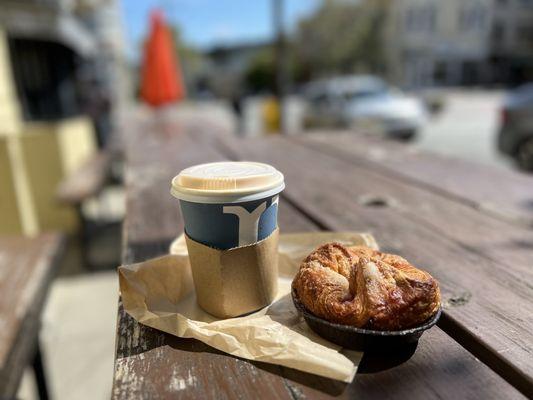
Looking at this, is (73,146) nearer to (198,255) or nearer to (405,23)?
(198,255)

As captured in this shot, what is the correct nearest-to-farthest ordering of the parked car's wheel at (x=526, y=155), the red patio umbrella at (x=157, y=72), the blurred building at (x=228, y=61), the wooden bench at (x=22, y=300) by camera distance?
1. the wooden bench at (x=22, y=300)
2. the red patio umbrella at (x=157, y=72)
3. the parked car's wheel at (x=526, y=155)
4. the blurred building at (x=228, y=61)

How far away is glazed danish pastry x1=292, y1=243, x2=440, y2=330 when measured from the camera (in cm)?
79

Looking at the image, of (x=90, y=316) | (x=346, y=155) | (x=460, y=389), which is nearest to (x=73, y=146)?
(x=90, y=316)

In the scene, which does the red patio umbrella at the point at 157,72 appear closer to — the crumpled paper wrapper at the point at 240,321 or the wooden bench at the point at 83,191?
the wooden bench at the point at 83,191

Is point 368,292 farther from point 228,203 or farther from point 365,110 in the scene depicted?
point 365,110

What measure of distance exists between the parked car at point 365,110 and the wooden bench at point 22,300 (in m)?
7.47

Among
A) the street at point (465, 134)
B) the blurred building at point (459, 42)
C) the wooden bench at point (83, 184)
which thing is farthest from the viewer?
the blurred building at point (459, 42)

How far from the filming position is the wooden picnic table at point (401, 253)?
765 millimetres

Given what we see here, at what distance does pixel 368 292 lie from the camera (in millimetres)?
806

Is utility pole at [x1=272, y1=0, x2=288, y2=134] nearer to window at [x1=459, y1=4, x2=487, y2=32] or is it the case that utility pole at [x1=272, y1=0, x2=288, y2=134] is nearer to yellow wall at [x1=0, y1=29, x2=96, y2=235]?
yellow wall at [x1=0, y1=29, x2=96, y2=235]

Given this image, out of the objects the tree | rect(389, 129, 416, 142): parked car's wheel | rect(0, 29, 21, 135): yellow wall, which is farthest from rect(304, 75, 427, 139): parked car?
the tree

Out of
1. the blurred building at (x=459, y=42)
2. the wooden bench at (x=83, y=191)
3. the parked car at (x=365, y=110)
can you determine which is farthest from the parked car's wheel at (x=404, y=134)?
the blurred building at (x=459, y=42)

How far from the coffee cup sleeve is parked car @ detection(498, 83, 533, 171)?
22.5 ft

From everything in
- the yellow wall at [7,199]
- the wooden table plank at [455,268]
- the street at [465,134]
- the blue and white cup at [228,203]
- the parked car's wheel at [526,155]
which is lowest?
the street at [465,134]
